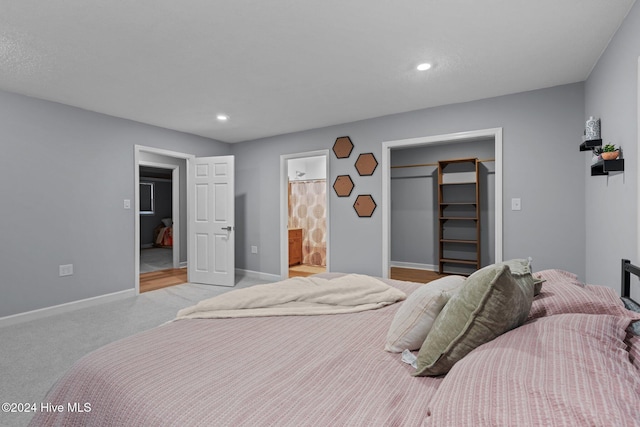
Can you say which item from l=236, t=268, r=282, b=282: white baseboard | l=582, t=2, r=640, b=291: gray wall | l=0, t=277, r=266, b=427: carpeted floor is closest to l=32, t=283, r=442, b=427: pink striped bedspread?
l=0, t=277, r=266, b=427: carpeted floor

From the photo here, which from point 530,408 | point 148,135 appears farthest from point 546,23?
point 148,135

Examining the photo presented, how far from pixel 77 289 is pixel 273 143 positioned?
11.1 ft

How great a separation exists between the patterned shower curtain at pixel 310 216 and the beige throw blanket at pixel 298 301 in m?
4.50

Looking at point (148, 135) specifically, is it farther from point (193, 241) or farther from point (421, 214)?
point (421, 214)

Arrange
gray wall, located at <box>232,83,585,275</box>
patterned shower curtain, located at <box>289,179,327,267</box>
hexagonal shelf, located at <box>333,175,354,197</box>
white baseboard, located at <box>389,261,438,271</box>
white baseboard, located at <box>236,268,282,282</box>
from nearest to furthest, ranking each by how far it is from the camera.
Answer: gray wall, located at <box>232,83,585,275</box> < hexagonal shelf, located at <box>333,175,354,197</box> < white baseboard, located at <box>236,268,282,282</box> < white baseboard, located at <box>389,261,438,271</box> < patterned shower curtain, located at <box>289,179,327,267</box>

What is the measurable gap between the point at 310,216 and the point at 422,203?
92.0 inches

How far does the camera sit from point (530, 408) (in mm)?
656

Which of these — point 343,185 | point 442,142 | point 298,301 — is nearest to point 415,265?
point 343,185

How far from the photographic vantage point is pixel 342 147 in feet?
15.0

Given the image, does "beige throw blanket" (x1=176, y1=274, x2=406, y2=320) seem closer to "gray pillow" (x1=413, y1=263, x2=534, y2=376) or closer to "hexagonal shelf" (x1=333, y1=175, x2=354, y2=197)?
"gray pillow" (x1=413, y1=263, x2=534, y2=376)

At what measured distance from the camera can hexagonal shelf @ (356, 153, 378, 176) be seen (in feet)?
14.2

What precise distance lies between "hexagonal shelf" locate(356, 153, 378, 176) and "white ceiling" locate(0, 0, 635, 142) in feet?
2.40

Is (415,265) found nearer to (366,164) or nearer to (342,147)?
(366,164)

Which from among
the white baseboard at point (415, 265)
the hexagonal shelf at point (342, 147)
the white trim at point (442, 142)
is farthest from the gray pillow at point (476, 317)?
the white baseboard at point (415, 265)
